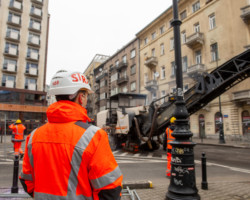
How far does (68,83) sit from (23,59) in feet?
125

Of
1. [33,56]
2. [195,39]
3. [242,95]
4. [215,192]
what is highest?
[33,56]

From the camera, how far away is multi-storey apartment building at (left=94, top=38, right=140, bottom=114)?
126ft

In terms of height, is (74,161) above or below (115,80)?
below

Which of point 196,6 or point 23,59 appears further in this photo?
point 23,59

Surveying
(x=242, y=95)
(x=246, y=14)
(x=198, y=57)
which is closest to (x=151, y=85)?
(x=198, y=57)

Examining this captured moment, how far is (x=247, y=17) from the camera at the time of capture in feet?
67.2

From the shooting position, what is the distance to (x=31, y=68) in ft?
117

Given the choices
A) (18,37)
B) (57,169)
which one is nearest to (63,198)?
(57,169)

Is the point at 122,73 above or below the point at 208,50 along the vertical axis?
above

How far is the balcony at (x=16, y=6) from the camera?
34.0 metres

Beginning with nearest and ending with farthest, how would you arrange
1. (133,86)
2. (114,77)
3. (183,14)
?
(183,14), (133,86), (114,77)

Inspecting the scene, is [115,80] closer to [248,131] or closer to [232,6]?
[232,6]

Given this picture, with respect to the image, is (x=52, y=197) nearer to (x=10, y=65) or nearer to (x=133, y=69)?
(x=10, y=65)

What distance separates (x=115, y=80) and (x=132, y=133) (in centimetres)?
3253
